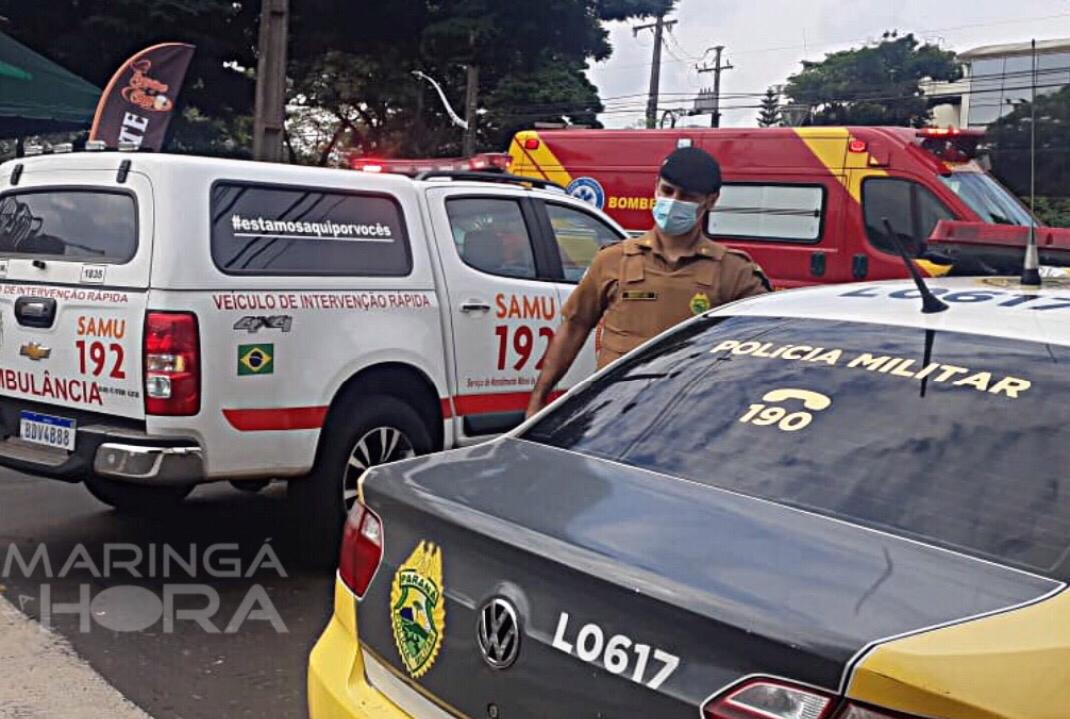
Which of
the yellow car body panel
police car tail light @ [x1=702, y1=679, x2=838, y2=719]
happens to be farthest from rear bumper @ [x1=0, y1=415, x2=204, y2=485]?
the yellow car body panel

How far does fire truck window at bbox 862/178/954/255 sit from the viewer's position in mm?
10992

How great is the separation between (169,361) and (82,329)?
0.51m

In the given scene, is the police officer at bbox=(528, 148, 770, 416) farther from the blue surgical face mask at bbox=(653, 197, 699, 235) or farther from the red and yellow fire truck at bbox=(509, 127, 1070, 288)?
the red and yellow fire truck at bbox=(509, 127, 1070, 288)

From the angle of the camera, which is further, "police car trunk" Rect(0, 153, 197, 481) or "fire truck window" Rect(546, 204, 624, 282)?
"fire truck window" Rect(546, 204, 624, 282)

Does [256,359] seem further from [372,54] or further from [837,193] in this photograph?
[372,54]

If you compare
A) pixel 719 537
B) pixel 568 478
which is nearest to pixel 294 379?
pixel 568 478

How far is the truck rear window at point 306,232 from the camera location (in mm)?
5293

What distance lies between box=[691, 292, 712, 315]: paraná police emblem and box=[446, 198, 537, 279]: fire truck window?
6.74 ft

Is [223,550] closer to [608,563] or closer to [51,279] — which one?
[51,279]

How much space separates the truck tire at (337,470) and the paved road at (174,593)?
0.62ft

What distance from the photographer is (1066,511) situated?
7.57ft

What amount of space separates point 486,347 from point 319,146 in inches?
1518

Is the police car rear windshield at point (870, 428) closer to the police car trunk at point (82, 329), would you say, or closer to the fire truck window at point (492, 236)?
the police car trunk at point (82, 329)

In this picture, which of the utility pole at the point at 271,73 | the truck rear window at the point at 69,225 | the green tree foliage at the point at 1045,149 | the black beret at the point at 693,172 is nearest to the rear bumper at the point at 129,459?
the truck rear window at the point at 69,225
